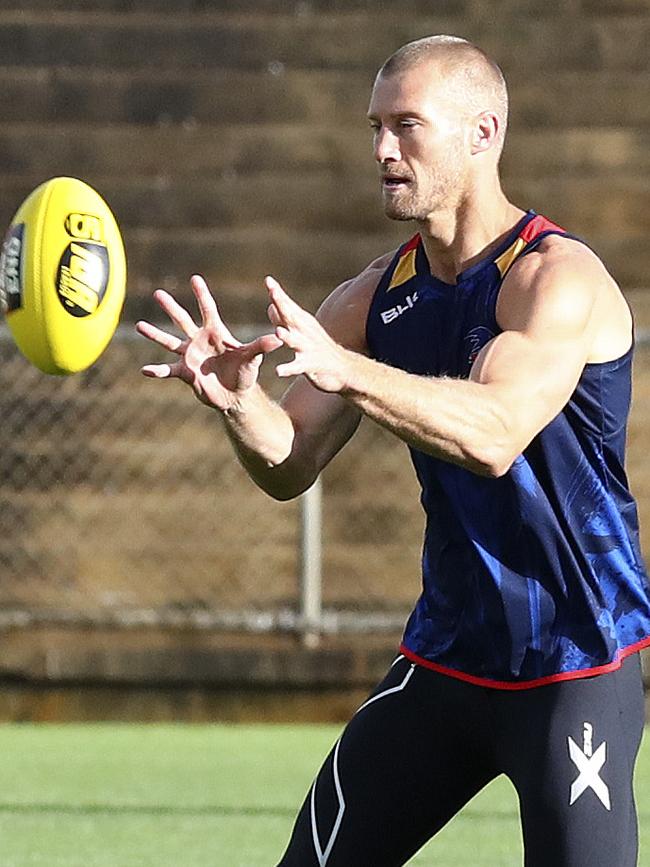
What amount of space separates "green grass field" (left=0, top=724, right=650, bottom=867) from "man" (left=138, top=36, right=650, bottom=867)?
202 centimetres

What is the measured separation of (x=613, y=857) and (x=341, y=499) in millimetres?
6088

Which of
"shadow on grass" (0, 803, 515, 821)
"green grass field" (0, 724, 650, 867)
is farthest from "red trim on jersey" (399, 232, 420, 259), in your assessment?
"shadow on grass" (0, 803, 515, 821)

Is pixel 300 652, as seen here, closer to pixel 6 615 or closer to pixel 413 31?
pixel 6 615

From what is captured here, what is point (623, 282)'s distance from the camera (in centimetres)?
980

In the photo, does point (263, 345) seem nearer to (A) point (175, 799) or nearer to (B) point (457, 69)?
(B) point (457, 69)

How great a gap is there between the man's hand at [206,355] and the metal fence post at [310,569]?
5312mm

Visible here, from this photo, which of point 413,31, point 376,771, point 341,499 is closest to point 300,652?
point 341,499

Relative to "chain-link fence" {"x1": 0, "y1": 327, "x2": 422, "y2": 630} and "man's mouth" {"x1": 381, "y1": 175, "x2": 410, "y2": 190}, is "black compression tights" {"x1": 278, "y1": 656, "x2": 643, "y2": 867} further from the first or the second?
"chain-link fence" {"x1": 0, "y1": 327, "x2": 422, "y2": 630}

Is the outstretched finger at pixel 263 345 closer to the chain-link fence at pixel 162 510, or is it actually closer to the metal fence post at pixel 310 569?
the metal fence post at pixel 310 569

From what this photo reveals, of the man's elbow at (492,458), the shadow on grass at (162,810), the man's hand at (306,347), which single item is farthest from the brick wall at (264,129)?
the man's hand at (306,347)

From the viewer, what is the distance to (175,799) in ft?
22.4

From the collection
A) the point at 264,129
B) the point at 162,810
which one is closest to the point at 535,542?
the point at 162,810

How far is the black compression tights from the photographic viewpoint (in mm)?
3523

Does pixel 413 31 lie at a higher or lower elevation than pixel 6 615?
A: higher
